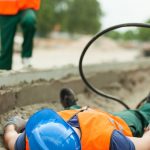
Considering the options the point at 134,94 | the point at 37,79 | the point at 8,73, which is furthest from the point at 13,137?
the point at 134,94

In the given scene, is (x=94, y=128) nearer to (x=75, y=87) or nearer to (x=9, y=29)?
(x=9, y=29)

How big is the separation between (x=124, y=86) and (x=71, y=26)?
5672 centimetres

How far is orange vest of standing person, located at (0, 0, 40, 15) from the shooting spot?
7.03m

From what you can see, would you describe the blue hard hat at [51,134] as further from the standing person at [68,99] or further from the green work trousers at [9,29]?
the green work trousers at [9,29]

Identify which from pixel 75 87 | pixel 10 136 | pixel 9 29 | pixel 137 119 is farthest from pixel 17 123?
pixel 75 87

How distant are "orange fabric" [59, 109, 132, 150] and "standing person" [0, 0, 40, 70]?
262cm

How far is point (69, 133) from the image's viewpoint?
13.1 ft

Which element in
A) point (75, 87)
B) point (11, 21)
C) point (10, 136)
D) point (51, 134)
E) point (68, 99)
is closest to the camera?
point (51, 134)

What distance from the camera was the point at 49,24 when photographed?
5191cm

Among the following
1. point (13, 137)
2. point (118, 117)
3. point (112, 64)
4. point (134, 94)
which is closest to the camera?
point (13, 137)

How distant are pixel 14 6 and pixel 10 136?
292cm

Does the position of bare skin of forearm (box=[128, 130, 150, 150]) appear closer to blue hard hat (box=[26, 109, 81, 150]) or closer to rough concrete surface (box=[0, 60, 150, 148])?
blue hard hat (box=[26, 109, 81, 150])

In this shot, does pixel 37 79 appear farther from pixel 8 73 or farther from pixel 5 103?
pixel 5 103

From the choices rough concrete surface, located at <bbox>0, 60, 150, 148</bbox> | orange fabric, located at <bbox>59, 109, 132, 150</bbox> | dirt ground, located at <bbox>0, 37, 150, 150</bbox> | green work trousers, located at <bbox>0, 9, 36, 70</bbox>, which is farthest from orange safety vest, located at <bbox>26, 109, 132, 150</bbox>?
green work trousers, located at <bbox>0, 9, 36, 70</bbox>
